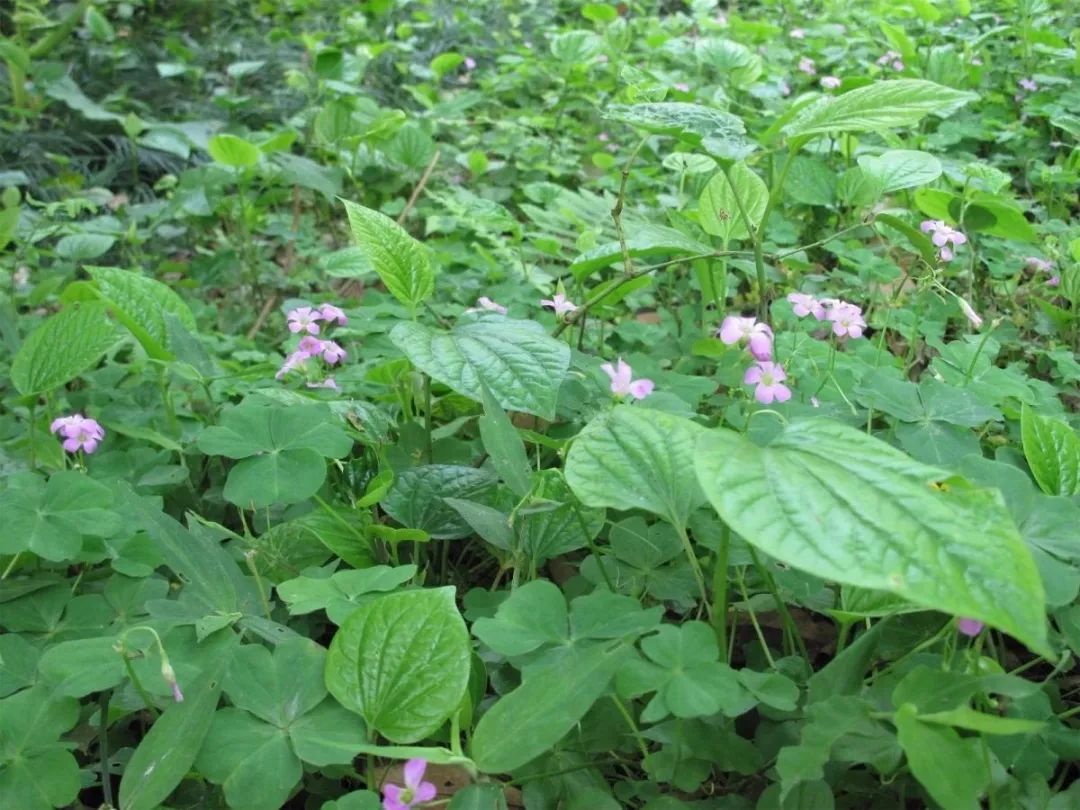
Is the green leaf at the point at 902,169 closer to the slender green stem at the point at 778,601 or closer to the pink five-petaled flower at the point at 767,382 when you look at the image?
the pink five-petaled flower at the point at 767,382

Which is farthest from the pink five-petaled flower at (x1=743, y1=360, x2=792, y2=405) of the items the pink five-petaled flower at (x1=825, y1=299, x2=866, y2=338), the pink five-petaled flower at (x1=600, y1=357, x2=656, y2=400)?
the pink five-petaled flower at (x1=825, y1=299, x2=866, y2=338)

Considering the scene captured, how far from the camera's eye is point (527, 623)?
0.95 metres

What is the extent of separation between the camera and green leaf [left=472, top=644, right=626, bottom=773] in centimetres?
79

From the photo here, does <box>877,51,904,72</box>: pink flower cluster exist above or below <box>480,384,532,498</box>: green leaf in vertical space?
below

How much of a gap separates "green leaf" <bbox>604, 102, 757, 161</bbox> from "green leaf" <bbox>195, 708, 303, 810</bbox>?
0.78 metres

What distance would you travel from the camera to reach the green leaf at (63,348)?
1.43 meters

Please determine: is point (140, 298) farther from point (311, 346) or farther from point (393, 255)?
point (393, 255)

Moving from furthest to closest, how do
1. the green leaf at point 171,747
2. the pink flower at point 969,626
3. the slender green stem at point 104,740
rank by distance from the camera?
the slender green stem at point 104,740 → the green leaf at point 171,747 → the pink flower at point 969,626

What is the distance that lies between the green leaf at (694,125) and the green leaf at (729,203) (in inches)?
13.3

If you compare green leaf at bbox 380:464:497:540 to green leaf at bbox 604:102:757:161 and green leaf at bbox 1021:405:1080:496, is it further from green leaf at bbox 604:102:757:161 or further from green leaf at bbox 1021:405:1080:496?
green leaf at bbox 1021:405:1080:496

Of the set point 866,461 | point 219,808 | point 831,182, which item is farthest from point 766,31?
point 219,808

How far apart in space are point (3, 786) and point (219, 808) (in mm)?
217

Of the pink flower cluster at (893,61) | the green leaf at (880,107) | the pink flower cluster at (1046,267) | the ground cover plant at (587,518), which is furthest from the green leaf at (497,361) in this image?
the pink flower cluster at (893,61)

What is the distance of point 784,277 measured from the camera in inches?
79.4
